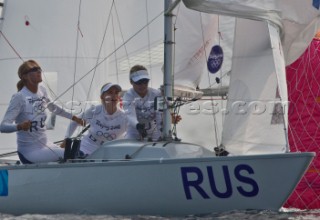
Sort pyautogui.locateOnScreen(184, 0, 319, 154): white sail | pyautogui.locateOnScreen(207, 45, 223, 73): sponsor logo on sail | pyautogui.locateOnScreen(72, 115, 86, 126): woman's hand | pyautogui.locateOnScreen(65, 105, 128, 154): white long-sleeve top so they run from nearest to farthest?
pyautogui.locateOnScreen(184, 0, 319, 154): white sail → pyautogui.locateOnScreen(65, 105, 128, 154): white long-sleeve top → pyautogui.locateOnScreen(72, 115, 86, 126): woman's hand → pyautogui.locateOnScreen(207, 45, 223, 73): sponsor logo on sail

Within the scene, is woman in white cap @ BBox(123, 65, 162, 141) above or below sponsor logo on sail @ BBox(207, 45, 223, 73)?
below

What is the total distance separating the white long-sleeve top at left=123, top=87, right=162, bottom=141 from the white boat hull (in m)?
0.73

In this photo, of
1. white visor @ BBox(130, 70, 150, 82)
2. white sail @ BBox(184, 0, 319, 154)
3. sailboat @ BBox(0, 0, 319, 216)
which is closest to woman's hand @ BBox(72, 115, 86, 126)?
white visor @ BBox(130, 70, 150, 82)

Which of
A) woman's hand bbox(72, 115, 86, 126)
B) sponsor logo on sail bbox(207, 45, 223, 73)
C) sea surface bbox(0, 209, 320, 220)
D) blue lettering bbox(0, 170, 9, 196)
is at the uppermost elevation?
sponsor logo on sail bbox(207, 45, 223, 73)

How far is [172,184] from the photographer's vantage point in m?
4.75

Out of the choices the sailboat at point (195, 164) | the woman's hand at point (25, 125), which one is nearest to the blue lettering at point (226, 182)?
the sailboat at point (195, 164)

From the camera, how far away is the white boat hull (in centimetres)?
464

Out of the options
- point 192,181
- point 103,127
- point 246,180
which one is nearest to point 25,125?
point 103,127

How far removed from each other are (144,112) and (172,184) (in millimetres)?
→ 1115

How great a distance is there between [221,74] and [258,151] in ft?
6.46

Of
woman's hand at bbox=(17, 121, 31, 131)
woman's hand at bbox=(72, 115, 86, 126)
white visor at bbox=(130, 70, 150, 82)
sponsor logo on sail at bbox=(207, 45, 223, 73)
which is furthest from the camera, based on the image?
sponsor logo on sail at bbox=(207, 45, 223, 73)

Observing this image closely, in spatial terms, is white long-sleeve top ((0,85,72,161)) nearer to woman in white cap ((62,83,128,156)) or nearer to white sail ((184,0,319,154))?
woman in white cap ((62,83,128,156))

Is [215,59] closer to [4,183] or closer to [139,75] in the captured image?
[139,75]

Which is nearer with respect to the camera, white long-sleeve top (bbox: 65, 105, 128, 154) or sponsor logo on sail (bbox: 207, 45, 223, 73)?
white long-sleeve top (bbox: 65, 105, 128, 154)
